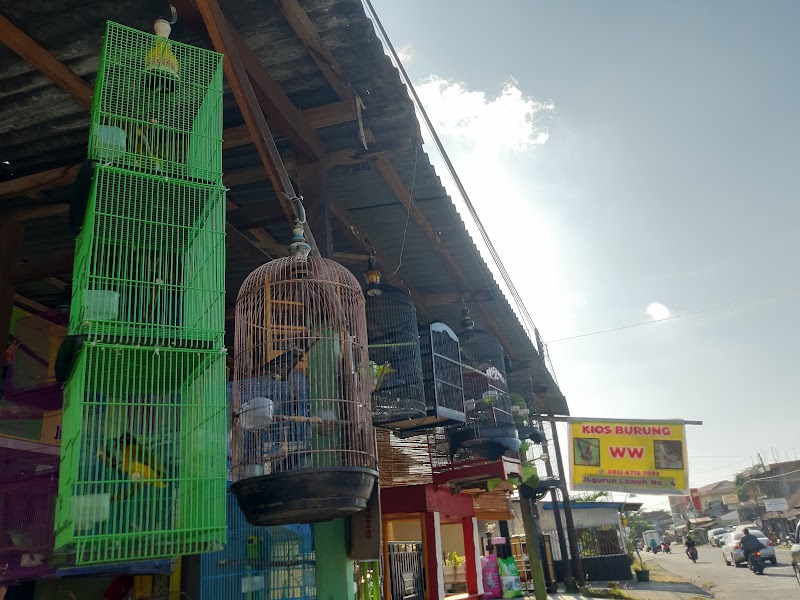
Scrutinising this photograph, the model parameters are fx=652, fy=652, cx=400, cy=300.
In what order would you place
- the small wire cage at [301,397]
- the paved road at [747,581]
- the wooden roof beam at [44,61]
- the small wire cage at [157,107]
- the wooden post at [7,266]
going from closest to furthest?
the small wire cage at [301,397]
the small wire cage at [157,107]
the wooden roof beam at [44,61]
the wooden post at [7,266]
the paved road at [747,581]

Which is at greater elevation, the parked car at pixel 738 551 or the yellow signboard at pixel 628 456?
the yellow signboard at pixel 628 456

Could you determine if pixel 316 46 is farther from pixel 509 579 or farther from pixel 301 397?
pixel 509 579

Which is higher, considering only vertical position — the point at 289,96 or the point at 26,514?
the point at 289,96

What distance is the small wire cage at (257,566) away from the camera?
6.85m

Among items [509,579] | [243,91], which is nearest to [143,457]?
[243,91]

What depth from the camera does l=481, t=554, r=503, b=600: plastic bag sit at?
16.0 m

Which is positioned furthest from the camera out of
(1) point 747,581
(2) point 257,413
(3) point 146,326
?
(1) point 747,581

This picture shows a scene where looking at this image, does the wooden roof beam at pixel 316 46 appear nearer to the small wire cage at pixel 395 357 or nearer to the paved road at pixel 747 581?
the small wire cage at pixel 395 357

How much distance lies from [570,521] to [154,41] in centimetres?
1739

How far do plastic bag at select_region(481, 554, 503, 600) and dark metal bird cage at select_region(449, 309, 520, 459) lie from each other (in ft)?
30.6

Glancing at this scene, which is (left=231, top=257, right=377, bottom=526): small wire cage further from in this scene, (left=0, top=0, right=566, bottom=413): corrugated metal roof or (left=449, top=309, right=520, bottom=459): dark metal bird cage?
(left=449, top=309, right=520, bottom=459): dark metal bird cage

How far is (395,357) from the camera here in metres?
6.34

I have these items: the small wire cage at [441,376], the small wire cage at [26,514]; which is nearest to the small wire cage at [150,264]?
the small wire cage at [441,376]

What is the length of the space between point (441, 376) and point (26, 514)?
420 cm
